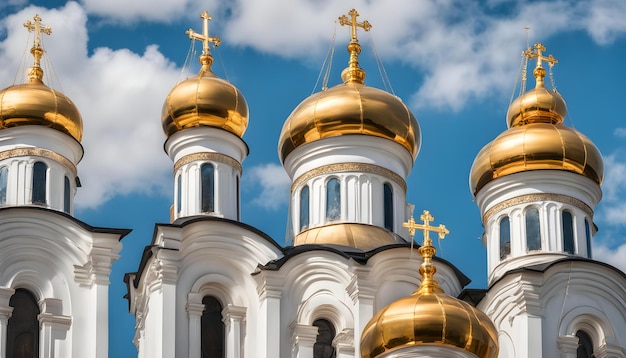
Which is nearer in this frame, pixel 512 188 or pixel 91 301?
pixel 91 301

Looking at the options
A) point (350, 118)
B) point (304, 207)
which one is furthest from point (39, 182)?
point (350, 118)

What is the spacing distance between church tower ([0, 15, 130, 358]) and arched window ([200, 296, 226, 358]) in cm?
125

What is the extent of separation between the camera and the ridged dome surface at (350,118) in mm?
30125

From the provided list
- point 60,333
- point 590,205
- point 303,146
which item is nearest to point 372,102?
point 303,146

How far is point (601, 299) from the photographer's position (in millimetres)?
29219

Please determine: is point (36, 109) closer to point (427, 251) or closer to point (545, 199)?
point (427, 251)

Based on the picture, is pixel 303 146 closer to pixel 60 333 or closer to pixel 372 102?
pixel 372 102

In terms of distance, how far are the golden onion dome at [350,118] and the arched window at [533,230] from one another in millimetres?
1759

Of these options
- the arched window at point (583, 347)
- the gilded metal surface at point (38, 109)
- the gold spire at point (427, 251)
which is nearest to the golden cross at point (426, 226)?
the gold spire at point (427, 251)

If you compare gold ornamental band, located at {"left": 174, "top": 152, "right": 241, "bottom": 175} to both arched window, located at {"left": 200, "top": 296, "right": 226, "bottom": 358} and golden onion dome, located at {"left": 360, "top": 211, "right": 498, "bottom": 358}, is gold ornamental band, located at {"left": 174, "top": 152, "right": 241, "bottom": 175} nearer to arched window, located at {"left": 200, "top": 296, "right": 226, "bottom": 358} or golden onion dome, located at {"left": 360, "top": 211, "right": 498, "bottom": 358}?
arched window, located at {"left": 200, "top": 296, "right": 226, "bottom": 358}

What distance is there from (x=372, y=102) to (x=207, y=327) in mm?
3710

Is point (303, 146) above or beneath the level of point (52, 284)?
above

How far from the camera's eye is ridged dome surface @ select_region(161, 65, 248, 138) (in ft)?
97.6

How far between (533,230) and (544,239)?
0.20 metres
